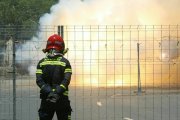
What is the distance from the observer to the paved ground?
13070 mm

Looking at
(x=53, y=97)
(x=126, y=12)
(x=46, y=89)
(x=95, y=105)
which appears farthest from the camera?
(x=126, y=12)

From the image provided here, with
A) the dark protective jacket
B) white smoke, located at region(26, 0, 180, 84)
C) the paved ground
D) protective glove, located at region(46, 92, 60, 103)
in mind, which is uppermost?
white smoke, located at region(26, 0, 180, 84)

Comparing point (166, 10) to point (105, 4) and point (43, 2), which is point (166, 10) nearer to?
point (105, 4)

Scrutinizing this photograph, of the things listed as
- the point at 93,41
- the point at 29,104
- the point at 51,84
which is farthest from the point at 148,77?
the point at 51,84

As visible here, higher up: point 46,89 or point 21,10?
point 21,10

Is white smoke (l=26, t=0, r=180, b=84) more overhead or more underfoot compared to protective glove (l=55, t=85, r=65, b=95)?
more overhead

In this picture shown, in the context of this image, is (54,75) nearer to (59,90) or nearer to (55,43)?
(59,90)

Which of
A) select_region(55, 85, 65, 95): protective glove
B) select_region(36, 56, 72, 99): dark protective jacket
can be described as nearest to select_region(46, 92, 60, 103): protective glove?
select_region(55, 85, 65, 95): protective glove

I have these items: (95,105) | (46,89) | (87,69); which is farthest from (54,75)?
(95,105)

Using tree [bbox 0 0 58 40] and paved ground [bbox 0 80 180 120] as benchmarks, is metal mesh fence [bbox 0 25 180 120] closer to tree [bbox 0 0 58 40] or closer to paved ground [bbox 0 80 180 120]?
paved ground [bbox 0 80 180 120]

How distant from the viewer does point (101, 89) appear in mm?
14148

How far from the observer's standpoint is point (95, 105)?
57.3 ft

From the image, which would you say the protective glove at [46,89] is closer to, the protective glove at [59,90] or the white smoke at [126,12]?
the protective glove at [59,90]

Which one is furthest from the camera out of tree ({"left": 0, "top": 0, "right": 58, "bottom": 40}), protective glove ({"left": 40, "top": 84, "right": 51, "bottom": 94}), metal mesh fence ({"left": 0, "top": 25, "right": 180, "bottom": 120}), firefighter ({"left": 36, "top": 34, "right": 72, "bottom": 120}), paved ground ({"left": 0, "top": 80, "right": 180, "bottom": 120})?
tree ({"left": 0, "top": 0, "right": 58, "bottom": 40})
